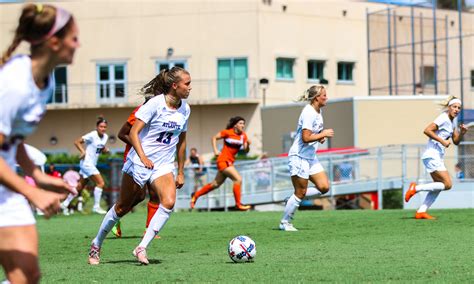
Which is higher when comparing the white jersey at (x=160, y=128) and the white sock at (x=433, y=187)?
the white jersey at (x=160, y=128)

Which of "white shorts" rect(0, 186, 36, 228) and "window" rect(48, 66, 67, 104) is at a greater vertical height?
"window" rect(48, 66, 67, 104)

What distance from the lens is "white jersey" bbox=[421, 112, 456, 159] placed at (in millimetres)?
16688

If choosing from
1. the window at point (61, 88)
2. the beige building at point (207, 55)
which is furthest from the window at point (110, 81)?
the window at point (61, 88)

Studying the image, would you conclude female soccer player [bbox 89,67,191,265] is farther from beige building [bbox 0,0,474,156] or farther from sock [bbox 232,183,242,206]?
beige building [bbox 0,0,474,156]

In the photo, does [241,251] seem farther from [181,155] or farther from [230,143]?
[230,143]

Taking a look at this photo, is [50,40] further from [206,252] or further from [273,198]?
[273,198]

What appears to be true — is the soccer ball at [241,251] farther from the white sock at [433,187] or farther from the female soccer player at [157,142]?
the white sock at [433,187]

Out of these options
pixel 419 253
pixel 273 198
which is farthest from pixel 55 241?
pixel 273 198

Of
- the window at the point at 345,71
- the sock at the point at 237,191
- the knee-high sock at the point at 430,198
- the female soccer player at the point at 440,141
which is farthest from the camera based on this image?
the window at the point at 345,71

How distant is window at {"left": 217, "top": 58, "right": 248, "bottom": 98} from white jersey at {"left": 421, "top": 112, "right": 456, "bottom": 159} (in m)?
32.6

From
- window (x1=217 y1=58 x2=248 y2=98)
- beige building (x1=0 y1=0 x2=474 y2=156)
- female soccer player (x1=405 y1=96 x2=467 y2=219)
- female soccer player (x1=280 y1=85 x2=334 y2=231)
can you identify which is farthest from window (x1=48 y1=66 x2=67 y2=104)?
female soccer player (x1=280 y1=85 x2=334 y2=231)

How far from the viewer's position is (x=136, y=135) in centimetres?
1048

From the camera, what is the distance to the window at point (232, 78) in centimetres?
4953

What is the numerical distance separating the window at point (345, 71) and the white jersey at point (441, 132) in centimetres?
3513
